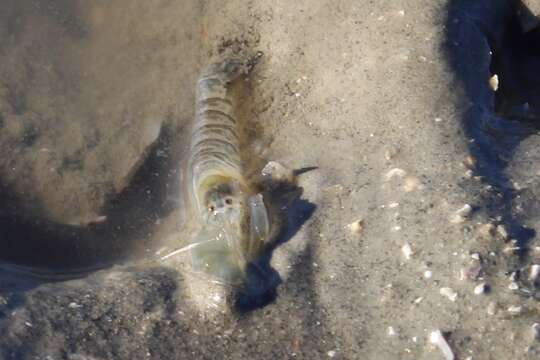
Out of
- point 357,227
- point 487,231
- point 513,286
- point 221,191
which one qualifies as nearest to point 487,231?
point 487,231

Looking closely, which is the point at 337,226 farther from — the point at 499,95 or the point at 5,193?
the point at 5,193

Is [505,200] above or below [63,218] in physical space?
above

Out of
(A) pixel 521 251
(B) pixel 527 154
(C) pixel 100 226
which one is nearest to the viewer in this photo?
(A) pixel 521 251

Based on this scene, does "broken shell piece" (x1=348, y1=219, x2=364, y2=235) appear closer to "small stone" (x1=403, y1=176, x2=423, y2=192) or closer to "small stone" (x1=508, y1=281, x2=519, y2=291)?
"small stone" (x1=403, y1=176, x2=423, y2=192)

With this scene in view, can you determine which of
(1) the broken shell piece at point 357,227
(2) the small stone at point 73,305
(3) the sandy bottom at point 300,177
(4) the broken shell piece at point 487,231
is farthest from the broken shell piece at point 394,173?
(2) the small stone at point 73,305

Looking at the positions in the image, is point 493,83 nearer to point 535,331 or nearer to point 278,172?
point 278,172

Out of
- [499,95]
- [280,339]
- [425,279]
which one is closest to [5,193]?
[280,339]

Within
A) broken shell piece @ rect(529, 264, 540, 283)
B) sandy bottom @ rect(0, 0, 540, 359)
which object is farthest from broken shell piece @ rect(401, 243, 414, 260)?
broken shell piece @ rect(529, 264, 540, 283)
